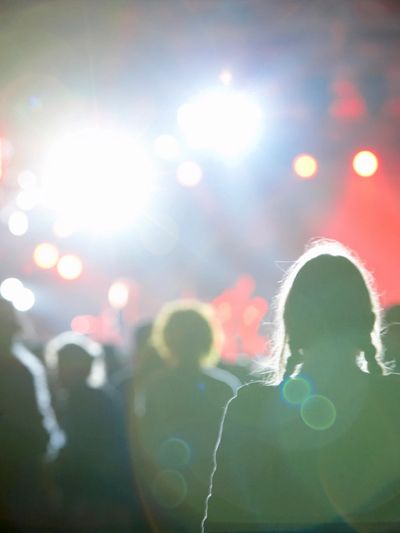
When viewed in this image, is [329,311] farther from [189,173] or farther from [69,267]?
[69,267]

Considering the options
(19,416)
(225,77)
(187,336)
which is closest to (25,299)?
(225,77)

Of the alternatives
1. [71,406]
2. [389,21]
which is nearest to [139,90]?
[389,21]

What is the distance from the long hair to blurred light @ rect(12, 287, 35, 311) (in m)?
11.8

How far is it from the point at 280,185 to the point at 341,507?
9680 mm

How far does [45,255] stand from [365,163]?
6.95m

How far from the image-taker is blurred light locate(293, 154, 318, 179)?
10629 millimetres

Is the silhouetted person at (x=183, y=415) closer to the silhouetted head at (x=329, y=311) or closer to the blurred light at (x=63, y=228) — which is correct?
the silhouetted head at (x=329, y=311)

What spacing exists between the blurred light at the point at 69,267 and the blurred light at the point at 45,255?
230 mm

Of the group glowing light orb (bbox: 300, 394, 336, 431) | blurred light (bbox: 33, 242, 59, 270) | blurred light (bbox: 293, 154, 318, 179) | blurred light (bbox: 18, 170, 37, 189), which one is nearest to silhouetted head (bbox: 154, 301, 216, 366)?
glowing light orb (bbox: 300, 394, 336, 431)

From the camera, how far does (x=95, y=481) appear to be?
490cm

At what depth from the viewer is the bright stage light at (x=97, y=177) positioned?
1048 centimetres

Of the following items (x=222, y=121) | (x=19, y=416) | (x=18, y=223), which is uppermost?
(x=222, y=121)

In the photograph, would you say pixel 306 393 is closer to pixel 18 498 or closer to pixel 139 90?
pixel 18 498

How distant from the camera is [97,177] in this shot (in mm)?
11062
